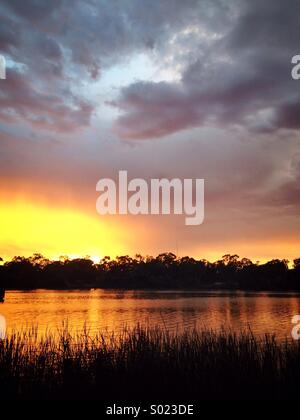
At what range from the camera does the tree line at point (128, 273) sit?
13912 centimetres

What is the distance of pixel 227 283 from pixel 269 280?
31.9 meters

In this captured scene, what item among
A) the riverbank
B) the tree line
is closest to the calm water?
the riverbank

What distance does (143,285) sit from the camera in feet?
500

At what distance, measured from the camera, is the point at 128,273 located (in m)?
160

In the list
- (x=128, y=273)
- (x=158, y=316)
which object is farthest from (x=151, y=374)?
(x=128, y=273)

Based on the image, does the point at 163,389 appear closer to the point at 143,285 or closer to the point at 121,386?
the point at 121,386

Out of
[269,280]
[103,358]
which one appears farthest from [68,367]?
[269,280]

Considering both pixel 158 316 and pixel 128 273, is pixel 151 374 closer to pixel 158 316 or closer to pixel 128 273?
pixel 158 316

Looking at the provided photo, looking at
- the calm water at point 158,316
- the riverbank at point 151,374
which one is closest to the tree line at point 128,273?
the calm water at point 158,316

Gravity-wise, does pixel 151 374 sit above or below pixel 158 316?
above

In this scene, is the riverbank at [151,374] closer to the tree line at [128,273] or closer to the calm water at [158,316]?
the calm water at [158,316]
